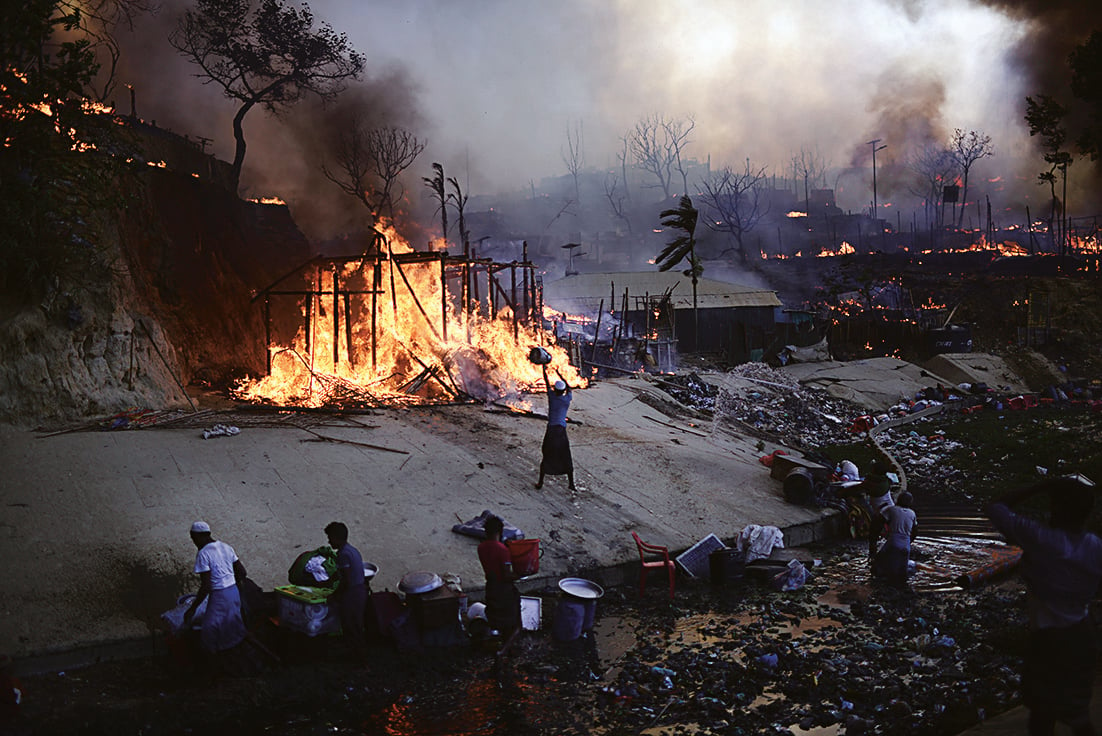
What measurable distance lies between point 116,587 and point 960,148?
79133 millimetres

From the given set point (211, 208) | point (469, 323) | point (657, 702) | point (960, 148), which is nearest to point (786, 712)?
point (657, 702)

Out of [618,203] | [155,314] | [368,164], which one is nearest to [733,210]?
[618,203]

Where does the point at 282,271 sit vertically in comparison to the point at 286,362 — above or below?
above

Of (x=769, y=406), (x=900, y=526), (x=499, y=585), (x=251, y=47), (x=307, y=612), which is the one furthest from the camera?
(x=251, y=47)

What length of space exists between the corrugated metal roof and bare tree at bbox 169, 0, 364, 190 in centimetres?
1479

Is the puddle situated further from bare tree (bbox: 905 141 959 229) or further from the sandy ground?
bare tree (bbox: 905 141 959 229)

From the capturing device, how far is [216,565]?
612 centimetres

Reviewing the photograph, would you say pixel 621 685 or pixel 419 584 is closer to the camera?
pixel 621 685

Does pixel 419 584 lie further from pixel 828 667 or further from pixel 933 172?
pixel 933 172

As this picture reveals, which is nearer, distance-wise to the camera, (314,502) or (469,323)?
(314,502)

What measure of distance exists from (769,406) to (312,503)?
14367 mm

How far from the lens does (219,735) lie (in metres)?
5.60

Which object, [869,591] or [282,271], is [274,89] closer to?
[282,271]

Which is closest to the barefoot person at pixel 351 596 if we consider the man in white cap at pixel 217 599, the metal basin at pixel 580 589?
the man in white cap at pixel 217 599
